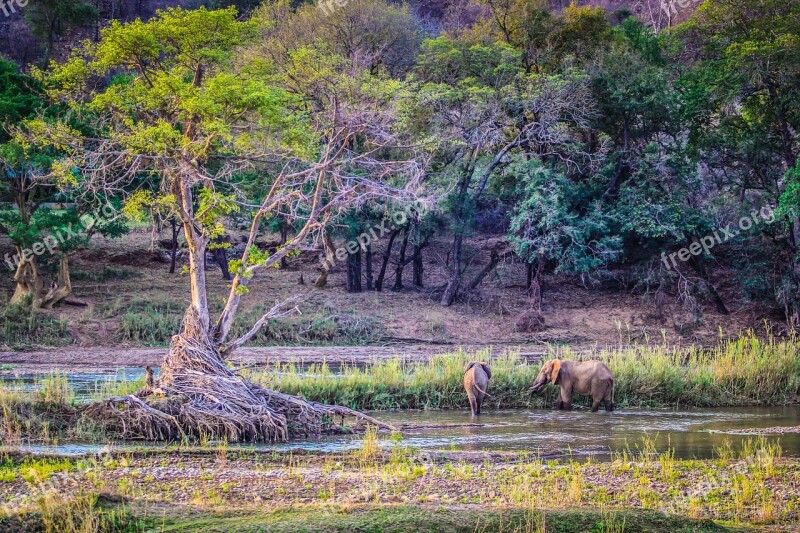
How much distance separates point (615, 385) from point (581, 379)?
166cm

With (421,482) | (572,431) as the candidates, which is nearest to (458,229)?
(572,431)

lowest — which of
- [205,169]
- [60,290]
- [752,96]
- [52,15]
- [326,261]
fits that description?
[60,290]

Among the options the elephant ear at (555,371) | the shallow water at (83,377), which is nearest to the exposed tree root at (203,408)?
the elephant ear at (555,371)

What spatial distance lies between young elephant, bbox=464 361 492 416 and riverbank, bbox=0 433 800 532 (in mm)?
4900

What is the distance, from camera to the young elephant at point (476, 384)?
19156mm

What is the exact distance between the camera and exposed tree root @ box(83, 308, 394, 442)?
15141 mm

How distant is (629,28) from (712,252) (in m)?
12.7

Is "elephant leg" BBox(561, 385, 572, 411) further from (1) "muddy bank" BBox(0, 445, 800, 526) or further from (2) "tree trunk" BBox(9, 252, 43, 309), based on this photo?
(2) "tree trunk" BBox(9, 252, 43, 309)

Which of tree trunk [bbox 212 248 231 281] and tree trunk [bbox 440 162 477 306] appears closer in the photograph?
tree trunk [bbox 440 162 477 306]

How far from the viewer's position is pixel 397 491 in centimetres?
1067

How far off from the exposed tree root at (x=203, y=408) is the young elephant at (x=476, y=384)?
129 inches

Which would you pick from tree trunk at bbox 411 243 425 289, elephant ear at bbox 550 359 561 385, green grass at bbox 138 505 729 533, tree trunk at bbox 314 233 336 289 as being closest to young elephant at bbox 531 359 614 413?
elephant ear at bbox 550 359 561 385

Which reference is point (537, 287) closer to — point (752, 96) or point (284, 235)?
point (284, 235)

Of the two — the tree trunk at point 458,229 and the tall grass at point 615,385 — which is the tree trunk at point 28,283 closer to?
the tall grass at point 615,385
